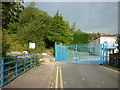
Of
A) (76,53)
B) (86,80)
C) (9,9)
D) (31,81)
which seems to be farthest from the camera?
(76,53)

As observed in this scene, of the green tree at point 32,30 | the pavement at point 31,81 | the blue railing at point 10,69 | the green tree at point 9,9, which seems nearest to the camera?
the blue railing at point 10,69

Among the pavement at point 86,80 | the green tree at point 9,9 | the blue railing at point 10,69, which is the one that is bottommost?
the pavement at point 86,80

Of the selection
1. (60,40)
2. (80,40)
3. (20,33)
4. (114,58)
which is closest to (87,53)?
(114,58)

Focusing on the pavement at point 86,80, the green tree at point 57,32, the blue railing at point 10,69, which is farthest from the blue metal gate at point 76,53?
the green tree at point 57,32

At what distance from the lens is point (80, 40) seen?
44969 millimetres

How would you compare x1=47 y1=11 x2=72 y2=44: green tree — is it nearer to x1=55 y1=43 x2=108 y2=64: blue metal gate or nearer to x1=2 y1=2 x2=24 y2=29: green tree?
x1=55 y1=43 x2=108 y2=64: blue metal gate

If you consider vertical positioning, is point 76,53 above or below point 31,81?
above

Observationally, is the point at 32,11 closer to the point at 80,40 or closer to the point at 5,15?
the point at 80,40

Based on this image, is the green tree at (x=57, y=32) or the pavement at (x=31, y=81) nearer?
the pavement at (x=31, y=81)

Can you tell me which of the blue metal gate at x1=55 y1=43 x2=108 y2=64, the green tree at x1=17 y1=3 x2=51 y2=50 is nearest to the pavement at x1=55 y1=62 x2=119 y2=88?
the blue metal gate at x1=55 y1=43 x2=108 y2=64

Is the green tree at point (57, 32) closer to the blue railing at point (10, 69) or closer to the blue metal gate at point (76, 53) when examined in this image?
the blue metal gate at point (76, 53)

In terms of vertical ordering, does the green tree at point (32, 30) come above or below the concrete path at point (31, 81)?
above

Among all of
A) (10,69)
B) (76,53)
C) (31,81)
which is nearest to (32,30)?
(76,53)

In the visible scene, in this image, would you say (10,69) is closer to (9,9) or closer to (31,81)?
(31,81)
